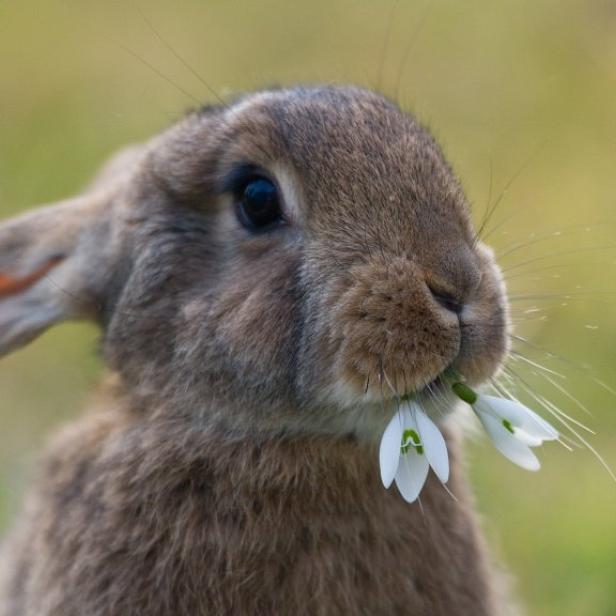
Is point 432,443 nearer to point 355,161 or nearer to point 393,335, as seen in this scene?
point 393,335

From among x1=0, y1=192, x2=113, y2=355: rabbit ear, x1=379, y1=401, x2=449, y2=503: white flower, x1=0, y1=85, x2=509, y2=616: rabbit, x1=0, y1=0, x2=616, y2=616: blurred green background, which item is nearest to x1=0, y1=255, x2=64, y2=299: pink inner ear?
x1=0, y1=192, x2=113, y2=355: rabbit ear

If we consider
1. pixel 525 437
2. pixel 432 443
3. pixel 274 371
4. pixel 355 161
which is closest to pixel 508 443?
pixel 525 437

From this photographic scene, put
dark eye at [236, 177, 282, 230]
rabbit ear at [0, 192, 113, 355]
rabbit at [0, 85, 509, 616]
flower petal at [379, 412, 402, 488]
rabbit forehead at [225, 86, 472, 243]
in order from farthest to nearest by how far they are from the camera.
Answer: rabbit ear at [0, 192, 113, 355]
dark eye at [236, 177, 282, 230]
rabbit forehead at [225, 86, 472, 243]
rabbit at [0, 85, 509, 616]
flower petal at [379, 412, 402, 488]

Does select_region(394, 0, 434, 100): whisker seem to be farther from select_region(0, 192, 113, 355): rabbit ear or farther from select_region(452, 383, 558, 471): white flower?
select_region(452, 383, 558, 471): white flower

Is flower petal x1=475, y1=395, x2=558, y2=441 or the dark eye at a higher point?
the dark eye

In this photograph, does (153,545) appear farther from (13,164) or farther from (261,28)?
A: (261,28)

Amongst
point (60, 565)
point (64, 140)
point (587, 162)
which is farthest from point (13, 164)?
point (60, 565)

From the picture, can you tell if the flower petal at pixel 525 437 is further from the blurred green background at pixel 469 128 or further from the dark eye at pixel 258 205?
the blurred green background at pixel 469 128
